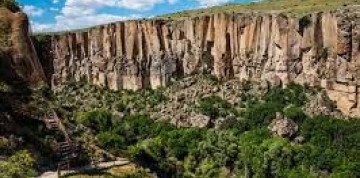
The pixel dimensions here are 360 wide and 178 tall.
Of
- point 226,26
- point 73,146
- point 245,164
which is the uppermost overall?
point 226,26

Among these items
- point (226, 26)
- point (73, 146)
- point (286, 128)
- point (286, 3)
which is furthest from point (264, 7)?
point (73, 146)

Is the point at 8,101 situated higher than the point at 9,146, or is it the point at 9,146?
the point at 8,101

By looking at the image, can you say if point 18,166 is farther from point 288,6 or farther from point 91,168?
point 288,6

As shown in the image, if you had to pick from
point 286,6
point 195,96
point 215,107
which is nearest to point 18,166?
point 215,107

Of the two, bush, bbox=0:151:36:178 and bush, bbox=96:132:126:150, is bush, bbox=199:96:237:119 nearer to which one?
bush, bbox=96:132:126:150

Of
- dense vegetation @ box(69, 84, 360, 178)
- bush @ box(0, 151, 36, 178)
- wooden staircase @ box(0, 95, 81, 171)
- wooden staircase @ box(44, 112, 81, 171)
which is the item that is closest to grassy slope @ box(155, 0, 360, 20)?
dense vegetation @ box(69, 84, 360, 178)

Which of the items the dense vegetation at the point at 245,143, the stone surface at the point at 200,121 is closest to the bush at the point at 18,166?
the dense vegetation at the point at 245,143

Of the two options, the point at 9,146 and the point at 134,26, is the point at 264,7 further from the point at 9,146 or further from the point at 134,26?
the point at 9,146

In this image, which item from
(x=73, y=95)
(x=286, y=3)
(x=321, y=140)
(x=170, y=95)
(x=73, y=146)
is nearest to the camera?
(x=73, y=146)
